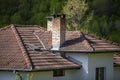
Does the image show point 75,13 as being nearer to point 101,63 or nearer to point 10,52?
point 101,63

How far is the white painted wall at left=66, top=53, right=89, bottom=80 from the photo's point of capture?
99.1 feet

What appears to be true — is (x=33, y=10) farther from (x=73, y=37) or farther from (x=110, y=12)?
(x=73, y=37)

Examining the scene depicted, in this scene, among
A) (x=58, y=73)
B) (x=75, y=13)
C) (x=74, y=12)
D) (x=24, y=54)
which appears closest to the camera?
(x=24, y=54)

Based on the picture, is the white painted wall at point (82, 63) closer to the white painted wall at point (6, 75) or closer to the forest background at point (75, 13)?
the white painted wall at point (6, 75)

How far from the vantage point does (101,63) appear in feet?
103

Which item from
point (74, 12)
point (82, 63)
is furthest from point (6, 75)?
point (74, 12)

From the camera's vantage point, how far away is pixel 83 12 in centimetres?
6512

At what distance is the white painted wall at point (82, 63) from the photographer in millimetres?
30203

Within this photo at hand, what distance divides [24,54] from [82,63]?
4014 mm

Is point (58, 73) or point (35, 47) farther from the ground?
point (35, 47)

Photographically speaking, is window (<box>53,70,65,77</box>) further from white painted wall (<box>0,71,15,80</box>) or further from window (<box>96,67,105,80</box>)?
white painted wall (<box>0,71,15,80</box>)

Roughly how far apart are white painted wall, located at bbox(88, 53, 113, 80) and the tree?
29.9 metres

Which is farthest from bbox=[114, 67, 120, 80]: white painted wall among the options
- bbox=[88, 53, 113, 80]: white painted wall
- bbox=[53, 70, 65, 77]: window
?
bbox=[53, 70, 65, 77]: window

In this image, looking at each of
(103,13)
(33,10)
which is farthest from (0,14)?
(103,13)
